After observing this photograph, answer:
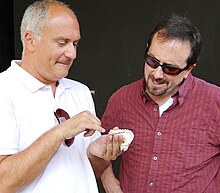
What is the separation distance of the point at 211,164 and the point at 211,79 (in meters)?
1.66

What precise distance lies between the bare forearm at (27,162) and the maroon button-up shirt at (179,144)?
1.85 ft

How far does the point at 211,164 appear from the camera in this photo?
5.82 ft

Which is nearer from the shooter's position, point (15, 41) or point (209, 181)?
point (209, 181)

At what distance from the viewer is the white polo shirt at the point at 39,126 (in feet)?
4.57

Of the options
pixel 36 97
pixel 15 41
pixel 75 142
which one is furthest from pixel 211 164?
pixel 15 41

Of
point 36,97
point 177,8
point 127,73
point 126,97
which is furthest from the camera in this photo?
point 127,73

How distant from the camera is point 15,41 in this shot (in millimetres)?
3832

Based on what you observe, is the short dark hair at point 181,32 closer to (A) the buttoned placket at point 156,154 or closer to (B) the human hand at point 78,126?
(A) the buttoned placket at point 156,154

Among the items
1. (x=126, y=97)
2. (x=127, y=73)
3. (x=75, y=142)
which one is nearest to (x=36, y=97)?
(x=75, y=142)

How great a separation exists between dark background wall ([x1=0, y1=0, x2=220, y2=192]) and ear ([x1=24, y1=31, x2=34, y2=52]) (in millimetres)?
2046

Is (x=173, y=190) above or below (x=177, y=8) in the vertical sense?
below

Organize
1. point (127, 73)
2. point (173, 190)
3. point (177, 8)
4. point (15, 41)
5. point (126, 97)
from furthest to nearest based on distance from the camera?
point (15, 41) → point (127, 73) → point (177, 8) → point (126, 97) → point (173, 190)

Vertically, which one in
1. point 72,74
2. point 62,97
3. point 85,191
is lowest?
point 72,74

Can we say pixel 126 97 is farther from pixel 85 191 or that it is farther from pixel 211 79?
pixel 211 79
